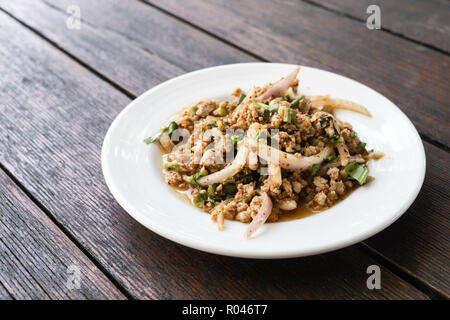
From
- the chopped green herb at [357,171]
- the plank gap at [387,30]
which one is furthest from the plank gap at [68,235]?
the plank gap at [387,30]

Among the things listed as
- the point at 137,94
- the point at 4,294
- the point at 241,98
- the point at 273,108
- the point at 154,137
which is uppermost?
the point at 273,108

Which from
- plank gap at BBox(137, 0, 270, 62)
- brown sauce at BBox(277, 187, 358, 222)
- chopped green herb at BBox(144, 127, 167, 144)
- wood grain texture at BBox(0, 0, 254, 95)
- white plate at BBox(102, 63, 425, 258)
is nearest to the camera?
white plate at BBox(102, 63, 425, 258)

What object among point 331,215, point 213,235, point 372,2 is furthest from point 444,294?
point 372,2

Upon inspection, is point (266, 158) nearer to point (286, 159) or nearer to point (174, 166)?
point (286, 159)

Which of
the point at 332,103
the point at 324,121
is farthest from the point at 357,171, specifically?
the point at 332,103

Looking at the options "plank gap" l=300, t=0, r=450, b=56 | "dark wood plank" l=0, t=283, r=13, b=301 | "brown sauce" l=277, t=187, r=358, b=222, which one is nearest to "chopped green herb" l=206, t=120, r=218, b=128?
"brown sauce" l=277, t=187, r=358, b=222

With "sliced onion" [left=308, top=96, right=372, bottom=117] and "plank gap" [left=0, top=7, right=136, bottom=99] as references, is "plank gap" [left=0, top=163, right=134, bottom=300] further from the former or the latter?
"sliced onion" [left=308, top=96, right=372, bottom=117]
